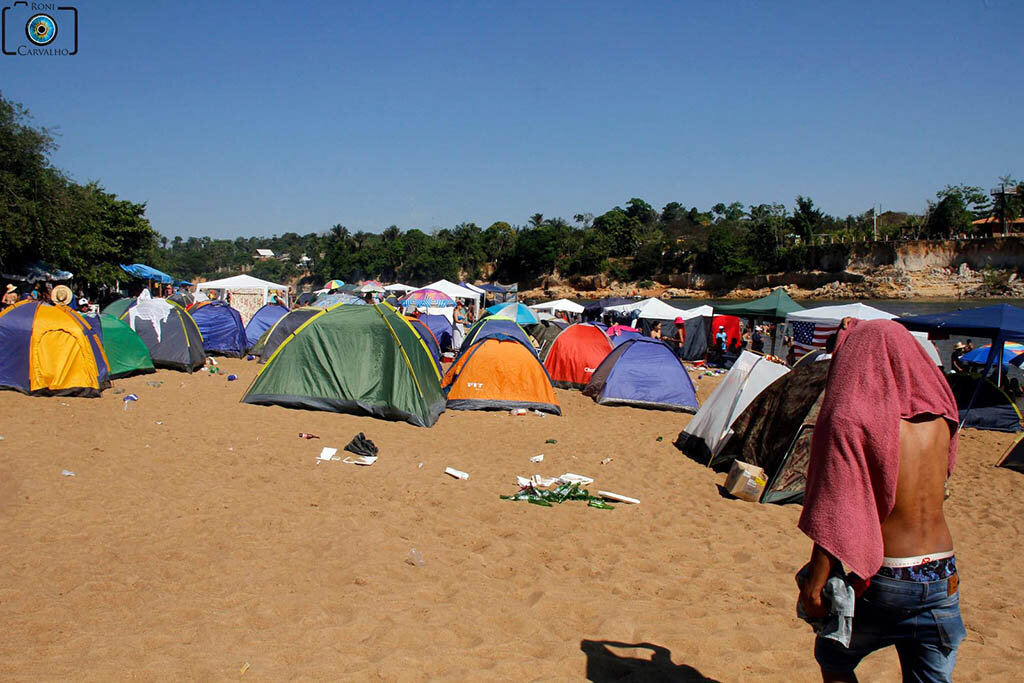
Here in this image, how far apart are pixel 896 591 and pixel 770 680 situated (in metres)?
1.55

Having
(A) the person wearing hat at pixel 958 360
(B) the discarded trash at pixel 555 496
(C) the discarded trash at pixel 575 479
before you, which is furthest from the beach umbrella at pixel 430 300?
(B) the discarded trash at pixel 555 496

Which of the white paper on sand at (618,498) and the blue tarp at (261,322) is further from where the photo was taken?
the blue tarp at (261,322)

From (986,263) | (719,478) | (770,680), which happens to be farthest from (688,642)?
(986,263)

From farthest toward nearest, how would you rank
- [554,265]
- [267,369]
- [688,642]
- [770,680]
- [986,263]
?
[554,265]
[986,263]
[267,369]
[688,642]
[770,680]

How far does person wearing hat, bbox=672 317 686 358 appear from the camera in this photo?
2261cm

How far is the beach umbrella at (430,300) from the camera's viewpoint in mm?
24441

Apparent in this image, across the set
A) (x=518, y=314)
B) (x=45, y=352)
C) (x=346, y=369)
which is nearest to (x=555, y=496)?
(x=346, y=369)

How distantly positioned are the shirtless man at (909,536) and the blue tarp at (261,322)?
17672 millimetres

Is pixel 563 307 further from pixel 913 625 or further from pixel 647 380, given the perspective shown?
pixel 913 625

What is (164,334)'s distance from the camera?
13.9 metres

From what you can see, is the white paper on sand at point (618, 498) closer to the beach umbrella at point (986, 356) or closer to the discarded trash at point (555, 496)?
the discarded trash at point (555, 496)

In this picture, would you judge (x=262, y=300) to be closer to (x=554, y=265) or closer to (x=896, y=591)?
(x=896, y=591)

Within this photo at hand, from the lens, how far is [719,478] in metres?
7.75

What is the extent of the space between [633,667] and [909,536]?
182cm
